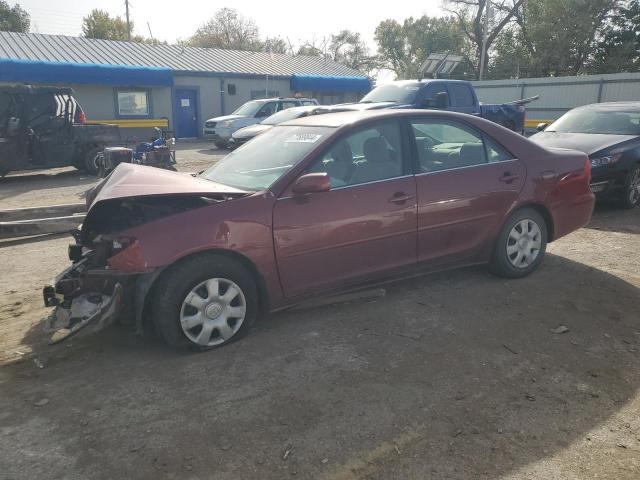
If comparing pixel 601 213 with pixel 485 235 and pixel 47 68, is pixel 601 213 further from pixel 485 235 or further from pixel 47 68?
pixel 47 68

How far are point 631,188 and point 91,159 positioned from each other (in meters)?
11.5

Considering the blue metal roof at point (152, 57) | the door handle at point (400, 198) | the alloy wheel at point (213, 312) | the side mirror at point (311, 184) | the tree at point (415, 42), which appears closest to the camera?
the alloy wheel at point (213, 312)

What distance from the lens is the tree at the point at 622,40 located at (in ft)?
107

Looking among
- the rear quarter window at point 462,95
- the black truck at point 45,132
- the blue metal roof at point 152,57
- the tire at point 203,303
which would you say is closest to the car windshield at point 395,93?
the rear quarter window at point 462,95

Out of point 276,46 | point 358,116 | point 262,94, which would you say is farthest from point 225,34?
point 358,116

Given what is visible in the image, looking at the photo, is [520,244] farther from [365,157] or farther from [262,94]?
[262,94]

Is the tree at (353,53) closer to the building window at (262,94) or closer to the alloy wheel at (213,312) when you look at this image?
the building window at (262,94)

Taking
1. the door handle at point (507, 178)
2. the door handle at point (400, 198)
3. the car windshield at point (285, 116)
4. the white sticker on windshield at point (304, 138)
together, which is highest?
the car windshield at point (285, 116)

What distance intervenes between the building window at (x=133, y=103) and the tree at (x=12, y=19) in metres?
35.6

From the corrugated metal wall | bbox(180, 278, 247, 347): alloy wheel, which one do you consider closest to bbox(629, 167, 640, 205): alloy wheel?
bbox(180, 278, 247, 347): alloy wheel

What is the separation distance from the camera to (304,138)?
4.27 meters

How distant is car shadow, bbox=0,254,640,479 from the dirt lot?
1cm

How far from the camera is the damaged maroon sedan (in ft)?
11.4

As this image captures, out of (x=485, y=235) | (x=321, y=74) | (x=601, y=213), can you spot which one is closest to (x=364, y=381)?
(x=485, y=235)
